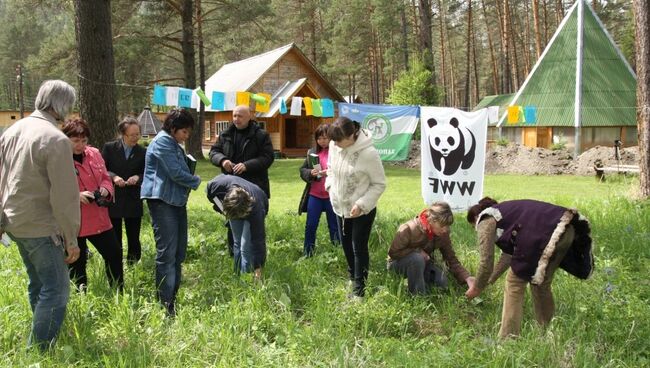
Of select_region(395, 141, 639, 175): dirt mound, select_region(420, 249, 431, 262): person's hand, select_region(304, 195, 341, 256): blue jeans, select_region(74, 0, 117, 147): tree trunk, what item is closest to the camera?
select_region(420, 249, 431, 262): person's hand

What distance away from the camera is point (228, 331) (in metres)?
3.35

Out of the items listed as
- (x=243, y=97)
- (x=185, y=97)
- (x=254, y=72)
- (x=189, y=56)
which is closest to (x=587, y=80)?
(x=243, y=97)

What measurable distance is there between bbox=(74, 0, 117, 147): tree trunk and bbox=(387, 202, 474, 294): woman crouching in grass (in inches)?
179

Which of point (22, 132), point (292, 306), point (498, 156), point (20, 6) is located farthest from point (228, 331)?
point (498, 156)

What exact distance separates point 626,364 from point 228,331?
2476 mm

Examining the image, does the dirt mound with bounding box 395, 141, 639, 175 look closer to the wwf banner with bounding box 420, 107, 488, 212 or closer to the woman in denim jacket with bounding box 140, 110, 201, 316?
the wwf banner with bounding box 420, 107, 488, 212

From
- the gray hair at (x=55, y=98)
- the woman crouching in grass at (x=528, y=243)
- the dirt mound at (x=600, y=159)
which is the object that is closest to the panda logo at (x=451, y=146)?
the woman crouching in grass at (x=528, y=243)

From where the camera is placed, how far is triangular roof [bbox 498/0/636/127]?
19609 mm

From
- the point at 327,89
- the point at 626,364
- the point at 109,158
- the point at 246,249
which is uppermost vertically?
the point at 327,89

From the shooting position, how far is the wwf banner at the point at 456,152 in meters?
7.36

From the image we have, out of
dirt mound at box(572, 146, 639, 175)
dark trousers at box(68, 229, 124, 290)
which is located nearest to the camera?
dark trousers at box(68, 229, 124, 290)

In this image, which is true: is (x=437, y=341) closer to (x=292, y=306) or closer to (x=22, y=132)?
(x=292, y=306)

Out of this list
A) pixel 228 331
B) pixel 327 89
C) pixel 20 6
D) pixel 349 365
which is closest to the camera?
pixel 349 365

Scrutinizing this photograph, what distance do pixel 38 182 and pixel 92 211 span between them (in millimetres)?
1214
